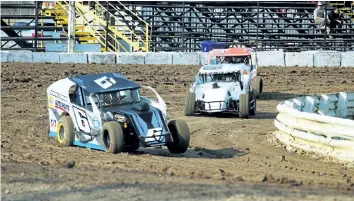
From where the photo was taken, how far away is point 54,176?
29.7 feet

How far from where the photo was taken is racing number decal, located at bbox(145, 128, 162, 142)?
12273 mm

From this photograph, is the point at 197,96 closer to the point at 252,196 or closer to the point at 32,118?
the point at 32,118

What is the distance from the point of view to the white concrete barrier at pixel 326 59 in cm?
2909

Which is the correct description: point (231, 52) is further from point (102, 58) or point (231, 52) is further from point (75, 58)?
point (75, 58)

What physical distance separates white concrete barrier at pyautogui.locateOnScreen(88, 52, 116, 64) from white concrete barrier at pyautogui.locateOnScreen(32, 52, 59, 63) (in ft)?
3.97

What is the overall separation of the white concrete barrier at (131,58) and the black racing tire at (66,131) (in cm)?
1583

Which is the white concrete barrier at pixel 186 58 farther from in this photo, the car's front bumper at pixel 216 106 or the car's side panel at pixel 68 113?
the car's side panel at pixel 68 113

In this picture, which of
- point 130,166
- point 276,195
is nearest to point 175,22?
point 130,166

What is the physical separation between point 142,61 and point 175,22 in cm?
490

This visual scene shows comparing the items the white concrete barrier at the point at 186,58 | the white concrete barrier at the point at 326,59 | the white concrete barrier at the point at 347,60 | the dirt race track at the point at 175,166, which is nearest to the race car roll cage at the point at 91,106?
the dirt race track at the point at 175,166

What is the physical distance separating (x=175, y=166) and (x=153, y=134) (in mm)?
1392

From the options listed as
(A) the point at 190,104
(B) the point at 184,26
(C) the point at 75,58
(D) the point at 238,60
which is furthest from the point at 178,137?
(B) the point at 184,26

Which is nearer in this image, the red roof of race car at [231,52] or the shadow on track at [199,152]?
the shadow on track at [199,152]

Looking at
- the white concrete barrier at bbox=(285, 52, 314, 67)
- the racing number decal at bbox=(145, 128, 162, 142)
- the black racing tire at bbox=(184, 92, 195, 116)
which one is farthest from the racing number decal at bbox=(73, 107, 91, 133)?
the white concrete barrier at bbox=(285, 52, 314, 67)
